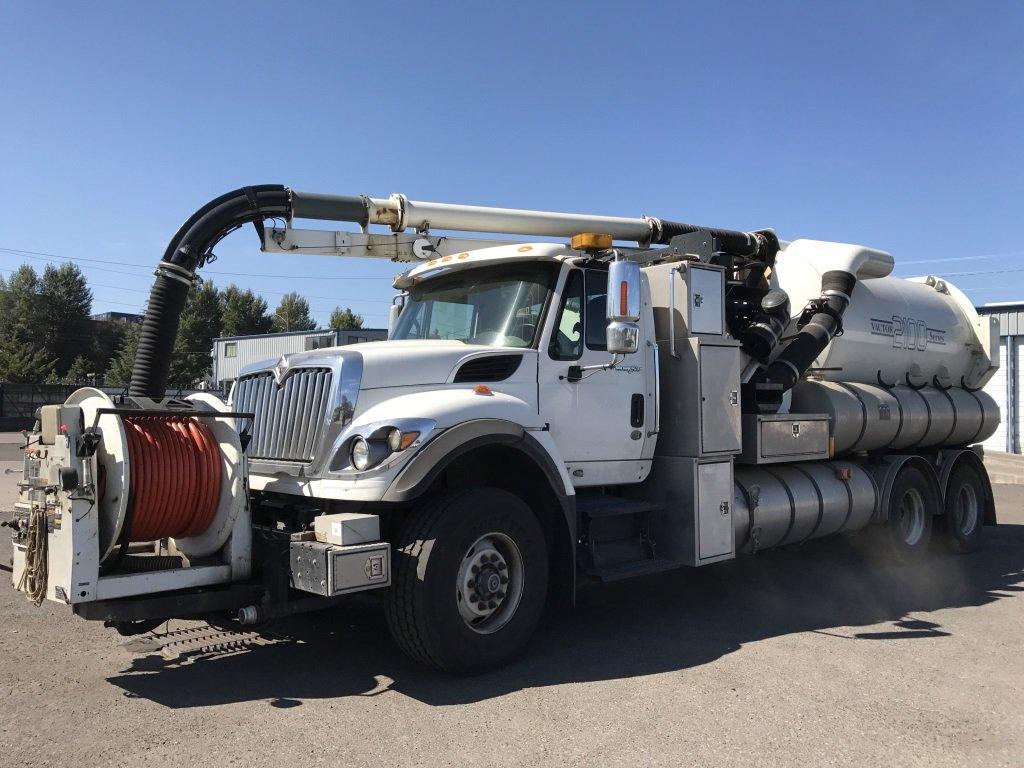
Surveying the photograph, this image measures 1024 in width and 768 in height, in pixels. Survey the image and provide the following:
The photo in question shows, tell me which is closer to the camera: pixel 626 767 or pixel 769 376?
pixel 626 767

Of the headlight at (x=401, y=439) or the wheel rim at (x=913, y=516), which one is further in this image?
the wheel rim at (x=913, y=516)

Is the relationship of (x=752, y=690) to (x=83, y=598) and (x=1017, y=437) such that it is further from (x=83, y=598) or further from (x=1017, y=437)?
(x=1017, y=437)

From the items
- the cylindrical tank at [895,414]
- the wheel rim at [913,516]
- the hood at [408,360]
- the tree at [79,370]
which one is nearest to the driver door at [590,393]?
the hood at [408,360]

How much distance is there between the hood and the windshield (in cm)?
24

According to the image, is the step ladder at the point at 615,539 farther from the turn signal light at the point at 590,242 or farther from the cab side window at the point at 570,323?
the turn signal light at the point at 590,242

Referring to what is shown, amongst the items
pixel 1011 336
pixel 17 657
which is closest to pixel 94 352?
pixel 1011 336

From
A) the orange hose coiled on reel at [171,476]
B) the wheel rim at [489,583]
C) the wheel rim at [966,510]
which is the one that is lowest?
the wheel rim at [966,510]

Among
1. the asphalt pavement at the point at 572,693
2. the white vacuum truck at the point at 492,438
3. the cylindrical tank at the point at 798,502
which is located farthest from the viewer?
the cylindrical tank at the point at 798,502

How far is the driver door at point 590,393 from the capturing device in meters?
6.07

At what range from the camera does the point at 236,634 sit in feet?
19.4

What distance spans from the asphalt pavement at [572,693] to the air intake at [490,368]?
1.93 meters

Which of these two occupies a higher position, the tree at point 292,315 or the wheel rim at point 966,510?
the tree at point 292,315

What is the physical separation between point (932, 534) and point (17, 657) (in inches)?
384

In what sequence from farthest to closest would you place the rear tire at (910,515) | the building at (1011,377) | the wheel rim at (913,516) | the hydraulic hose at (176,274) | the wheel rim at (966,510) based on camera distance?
the building at (1011,377) < the wheel rim at (966,510) < the wheel rim at (913,516) < the rear tire at (910,515) < the hydraulic hose at (176,274)
